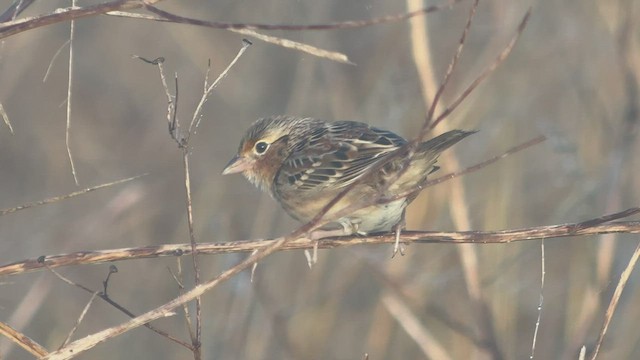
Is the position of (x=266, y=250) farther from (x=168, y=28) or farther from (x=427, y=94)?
(x=168, y=28)

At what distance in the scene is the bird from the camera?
410cm

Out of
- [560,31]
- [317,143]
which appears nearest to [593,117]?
[560,31]

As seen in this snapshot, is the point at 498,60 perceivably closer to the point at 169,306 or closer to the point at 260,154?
the point at 169,306

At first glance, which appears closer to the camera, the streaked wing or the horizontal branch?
the horizontal branch

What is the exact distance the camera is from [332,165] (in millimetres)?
4578

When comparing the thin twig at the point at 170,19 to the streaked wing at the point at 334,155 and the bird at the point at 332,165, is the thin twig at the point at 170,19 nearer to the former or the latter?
the bird at the point at 332,165

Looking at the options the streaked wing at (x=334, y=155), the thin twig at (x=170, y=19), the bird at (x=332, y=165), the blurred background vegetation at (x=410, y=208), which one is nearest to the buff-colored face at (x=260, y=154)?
the bird at (x=332, y=165)

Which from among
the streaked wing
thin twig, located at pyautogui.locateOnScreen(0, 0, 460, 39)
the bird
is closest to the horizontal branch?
the bird

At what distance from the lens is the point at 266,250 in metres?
2.24

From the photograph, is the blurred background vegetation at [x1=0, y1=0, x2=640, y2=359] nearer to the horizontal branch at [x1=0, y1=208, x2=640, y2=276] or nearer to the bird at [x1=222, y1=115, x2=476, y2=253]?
the bird at [x1=222, y1=115, x2=476, y2=253]

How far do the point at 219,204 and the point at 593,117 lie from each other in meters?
2.65

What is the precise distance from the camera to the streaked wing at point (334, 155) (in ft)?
14.6

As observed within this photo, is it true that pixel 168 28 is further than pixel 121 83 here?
No

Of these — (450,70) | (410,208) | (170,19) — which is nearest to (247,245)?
(170,19)
